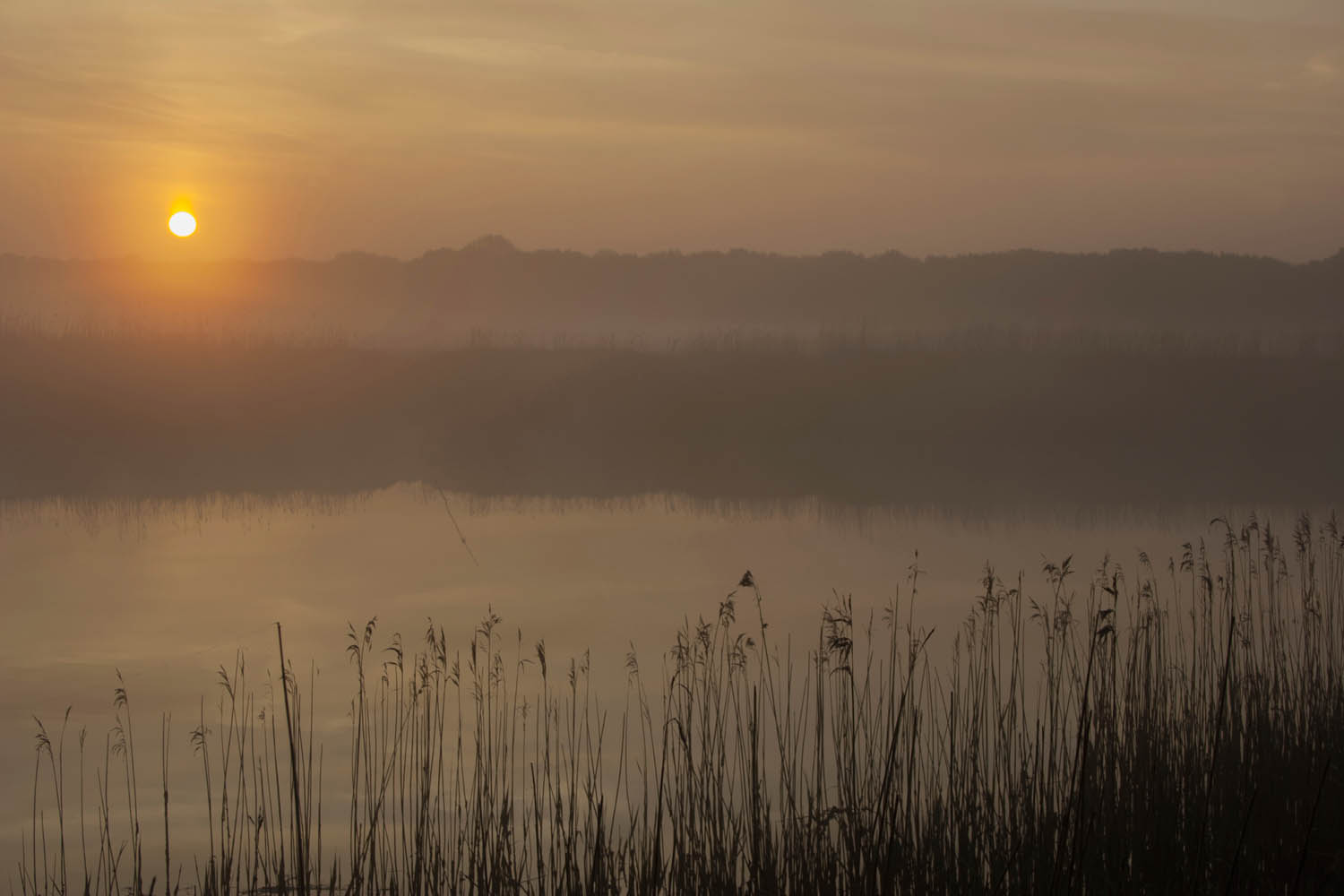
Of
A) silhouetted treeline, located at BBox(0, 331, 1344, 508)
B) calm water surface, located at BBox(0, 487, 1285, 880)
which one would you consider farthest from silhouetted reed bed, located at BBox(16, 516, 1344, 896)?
silhouetted treeline, located at BBox(0, 331, 1344, 508)

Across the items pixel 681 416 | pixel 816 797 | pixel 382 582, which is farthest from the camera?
pixel 681 416

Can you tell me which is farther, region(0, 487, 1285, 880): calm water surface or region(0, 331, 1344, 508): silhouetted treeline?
region(0, 331, 1344, 508): silhouetted treeline

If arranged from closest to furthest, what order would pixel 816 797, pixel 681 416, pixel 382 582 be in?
1. pixel 816 797
2. pixel 382 582
3. pixel 681 416

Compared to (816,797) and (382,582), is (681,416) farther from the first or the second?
(816,797)

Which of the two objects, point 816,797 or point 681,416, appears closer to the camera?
point 816,797

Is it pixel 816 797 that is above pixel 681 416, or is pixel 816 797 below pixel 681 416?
below

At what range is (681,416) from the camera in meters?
37.2

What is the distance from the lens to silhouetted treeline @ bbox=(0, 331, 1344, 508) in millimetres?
26453

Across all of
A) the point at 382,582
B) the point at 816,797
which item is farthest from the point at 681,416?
the point at 816,797

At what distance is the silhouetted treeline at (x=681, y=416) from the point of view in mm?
26453

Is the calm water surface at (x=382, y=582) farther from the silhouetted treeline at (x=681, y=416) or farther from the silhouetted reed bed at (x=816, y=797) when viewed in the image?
the silhouetted treeline at (x=681, y=416)

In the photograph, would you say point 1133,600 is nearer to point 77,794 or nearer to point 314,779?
point 314,779

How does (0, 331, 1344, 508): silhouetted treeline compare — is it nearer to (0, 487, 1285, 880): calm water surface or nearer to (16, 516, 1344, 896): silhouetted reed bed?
(0, 487, 1285, 880): calm water surface

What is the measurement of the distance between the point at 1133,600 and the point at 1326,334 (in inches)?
1455
